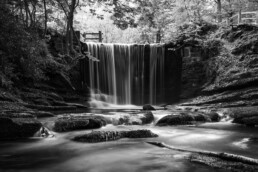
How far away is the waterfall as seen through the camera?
65.3ft

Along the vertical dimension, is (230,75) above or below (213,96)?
above

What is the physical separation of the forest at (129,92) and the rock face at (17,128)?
28mm

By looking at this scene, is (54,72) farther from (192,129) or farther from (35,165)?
(35,165)

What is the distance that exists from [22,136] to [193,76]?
13572 mm

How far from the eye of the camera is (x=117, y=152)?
651cm

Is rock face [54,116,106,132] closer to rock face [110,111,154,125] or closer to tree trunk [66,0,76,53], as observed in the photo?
rock face [110,111,154,125]

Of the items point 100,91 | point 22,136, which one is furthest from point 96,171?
point 100,91

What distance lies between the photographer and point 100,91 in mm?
19641

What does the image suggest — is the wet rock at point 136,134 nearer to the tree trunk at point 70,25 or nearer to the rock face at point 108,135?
the rock face at point 108,135

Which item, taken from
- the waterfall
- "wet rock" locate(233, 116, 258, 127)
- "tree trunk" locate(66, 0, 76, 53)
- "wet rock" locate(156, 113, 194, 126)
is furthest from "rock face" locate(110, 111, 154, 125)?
the waterfall

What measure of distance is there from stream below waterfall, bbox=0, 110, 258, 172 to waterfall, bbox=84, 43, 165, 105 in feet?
34.5

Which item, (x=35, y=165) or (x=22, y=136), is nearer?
(x=35, y=165)

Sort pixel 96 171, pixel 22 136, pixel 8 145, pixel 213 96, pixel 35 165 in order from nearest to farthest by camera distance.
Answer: pixel 96 171 < pixel 35 165 < pixel 8 145 < pixel 22 136 < pixel 213 96

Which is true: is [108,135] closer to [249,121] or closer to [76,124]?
[76,124]
